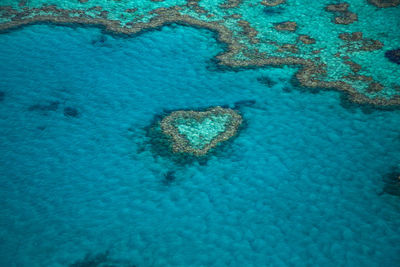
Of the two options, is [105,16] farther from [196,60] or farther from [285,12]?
[285,12]

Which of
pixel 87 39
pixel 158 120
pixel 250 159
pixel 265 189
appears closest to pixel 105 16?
pixel 87 39

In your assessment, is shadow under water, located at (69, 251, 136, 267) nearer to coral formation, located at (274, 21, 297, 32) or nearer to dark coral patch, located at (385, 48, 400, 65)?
coral formation, located at (274, 21, 297, 32)

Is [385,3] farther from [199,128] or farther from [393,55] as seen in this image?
Answer: [199,128]

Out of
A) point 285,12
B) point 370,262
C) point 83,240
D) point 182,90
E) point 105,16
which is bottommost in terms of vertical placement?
point 83,240

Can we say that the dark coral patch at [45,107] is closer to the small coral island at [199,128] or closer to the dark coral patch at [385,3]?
the small coral island at [199,128]

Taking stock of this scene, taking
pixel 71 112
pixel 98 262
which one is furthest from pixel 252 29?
pixel 98 262
